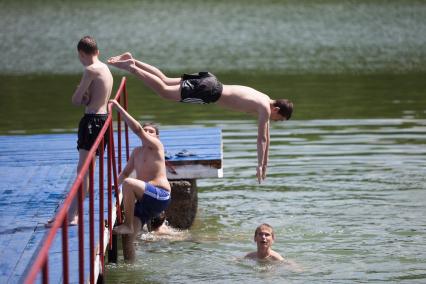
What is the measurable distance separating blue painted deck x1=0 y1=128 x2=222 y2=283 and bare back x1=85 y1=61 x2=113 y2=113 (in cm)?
112

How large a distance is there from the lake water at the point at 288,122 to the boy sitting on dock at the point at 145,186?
653mm

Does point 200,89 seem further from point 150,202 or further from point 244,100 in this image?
point 150,202

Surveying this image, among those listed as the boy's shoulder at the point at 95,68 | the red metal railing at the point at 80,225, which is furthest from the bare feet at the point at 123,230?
the boy's shoulder at the point at 95,68

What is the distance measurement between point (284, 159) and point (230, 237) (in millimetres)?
4148

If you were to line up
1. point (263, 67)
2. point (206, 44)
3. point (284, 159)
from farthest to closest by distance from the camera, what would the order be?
point (206, 44) → point (263, 67) → point (284, 159)

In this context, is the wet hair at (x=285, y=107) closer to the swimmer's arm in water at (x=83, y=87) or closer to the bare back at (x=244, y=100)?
the bare back at (x=244, y=100)

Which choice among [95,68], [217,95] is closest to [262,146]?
[217,95]

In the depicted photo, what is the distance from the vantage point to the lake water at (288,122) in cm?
1157

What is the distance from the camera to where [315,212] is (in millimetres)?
13359

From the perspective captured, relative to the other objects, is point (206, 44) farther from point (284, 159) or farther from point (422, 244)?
point (422, 244)

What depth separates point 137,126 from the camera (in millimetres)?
9992

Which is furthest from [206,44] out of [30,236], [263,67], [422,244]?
[30,236]

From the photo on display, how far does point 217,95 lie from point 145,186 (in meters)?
1.52

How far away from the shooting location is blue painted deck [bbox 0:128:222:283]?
350 inches
